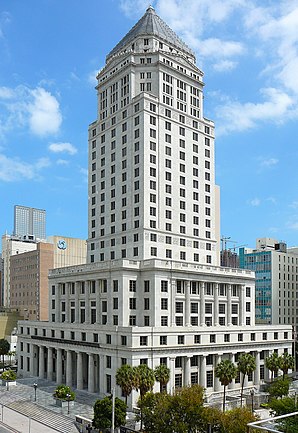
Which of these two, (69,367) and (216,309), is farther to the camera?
(69,367)

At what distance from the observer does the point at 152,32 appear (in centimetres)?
11438

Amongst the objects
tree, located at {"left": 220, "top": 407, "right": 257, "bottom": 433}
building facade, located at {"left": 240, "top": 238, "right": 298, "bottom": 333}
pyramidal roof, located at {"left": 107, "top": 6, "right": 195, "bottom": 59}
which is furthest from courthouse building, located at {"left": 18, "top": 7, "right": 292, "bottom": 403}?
building facade, located at {"left": 240, "top": 238, "right": 298, "bottom": 333}

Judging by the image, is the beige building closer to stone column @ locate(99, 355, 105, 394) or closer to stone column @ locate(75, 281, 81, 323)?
stone column @ locate(75, 281, 81, 323)

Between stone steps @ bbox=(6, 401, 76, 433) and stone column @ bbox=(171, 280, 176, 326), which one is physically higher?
stone column @ bbox=(171, 280, 176, 326)

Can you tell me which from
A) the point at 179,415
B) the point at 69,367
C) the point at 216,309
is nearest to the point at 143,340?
the point at 216,309

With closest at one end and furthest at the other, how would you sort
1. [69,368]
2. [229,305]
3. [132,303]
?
[132,303] < [69,368] < [229,305]

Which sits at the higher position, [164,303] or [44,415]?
[164,303]

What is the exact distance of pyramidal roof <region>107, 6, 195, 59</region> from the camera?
116 meters

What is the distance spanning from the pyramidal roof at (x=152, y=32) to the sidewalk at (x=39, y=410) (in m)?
76.3

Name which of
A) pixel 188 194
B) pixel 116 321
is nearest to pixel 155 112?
pixel 188 194

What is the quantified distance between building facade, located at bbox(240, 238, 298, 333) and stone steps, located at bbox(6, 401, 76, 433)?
9089 centimetres

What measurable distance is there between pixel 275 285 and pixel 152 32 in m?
90.9

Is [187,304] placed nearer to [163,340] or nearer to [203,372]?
[163,340]

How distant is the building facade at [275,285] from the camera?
545ft
